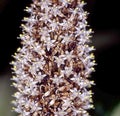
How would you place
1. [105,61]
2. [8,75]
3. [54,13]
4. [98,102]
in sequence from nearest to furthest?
[54,13], [98,102], [8,75], [105,61]

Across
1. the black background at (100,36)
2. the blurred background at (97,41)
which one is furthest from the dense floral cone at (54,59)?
the black background at (100,36)

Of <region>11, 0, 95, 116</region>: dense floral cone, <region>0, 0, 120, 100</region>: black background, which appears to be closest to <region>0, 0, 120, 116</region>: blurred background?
<region>0, 0, 120, 100</region>: black background

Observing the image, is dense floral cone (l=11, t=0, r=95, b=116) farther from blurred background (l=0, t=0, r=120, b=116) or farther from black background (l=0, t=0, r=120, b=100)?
black background (l=0, t=0, r=120, b=100)

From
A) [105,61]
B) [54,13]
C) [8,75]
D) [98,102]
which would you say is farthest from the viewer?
[105,61]

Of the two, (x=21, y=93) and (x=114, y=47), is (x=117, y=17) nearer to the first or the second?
(x=114, y=47)

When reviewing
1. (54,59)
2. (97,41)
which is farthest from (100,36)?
(54,59)

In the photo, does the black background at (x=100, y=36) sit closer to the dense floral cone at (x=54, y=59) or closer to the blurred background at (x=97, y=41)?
the blurred background at (x=97, y=41)

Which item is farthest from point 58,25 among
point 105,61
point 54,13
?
point 105,61

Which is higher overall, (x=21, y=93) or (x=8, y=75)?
(x=8, y=75)
